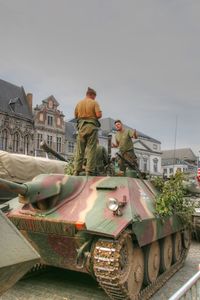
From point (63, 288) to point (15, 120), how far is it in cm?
3166

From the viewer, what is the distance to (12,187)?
5320mm

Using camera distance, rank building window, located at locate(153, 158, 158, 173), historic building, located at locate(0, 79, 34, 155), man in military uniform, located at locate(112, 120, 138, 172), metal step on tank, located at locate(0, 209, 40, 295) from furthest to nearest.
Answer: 1. building window, located at locate(153, 158, 158, 173)
2. historic building, located at locate(0, 79, 34, 155)
3. man in military uniform, located at locate(112, 120, 138, 172)
4. metal step on tank, located at locate(0, 209, 40, 295)

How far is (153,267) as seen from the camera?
6.77 meters

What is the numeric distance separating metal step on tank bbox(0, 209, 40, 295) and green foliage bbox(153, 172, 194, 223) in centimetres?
476

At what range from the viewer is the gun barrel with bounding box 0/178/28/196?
16.4 ft

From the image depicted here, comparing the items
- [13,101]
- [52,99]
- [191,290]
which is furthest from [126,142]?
[52,99]

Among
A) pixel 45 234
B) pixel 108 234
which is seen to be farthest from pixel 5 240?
pixel 45 234

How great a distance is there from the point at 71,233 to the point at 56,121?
3651 cm

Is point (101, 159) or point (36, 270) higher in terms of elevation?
point (101, 159)

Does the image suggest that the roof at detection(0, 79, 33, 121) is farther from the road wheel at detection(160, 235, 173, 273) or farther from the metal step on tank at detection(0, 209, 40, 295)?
the metal step on tank at detection(0, 209, 40, 295)

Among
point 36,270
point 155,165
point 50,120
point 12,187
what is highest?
point 50,120

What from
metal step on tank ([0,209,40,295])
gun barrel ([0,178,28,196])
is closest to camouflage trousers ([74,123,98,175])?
gun barrel ([0,178,28,196])

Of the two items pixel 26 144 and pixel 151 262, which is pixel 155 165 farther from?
pixel 151 262

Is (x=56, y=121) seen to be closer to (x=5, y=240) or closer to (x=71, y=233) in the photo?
(x=71, y=233)
